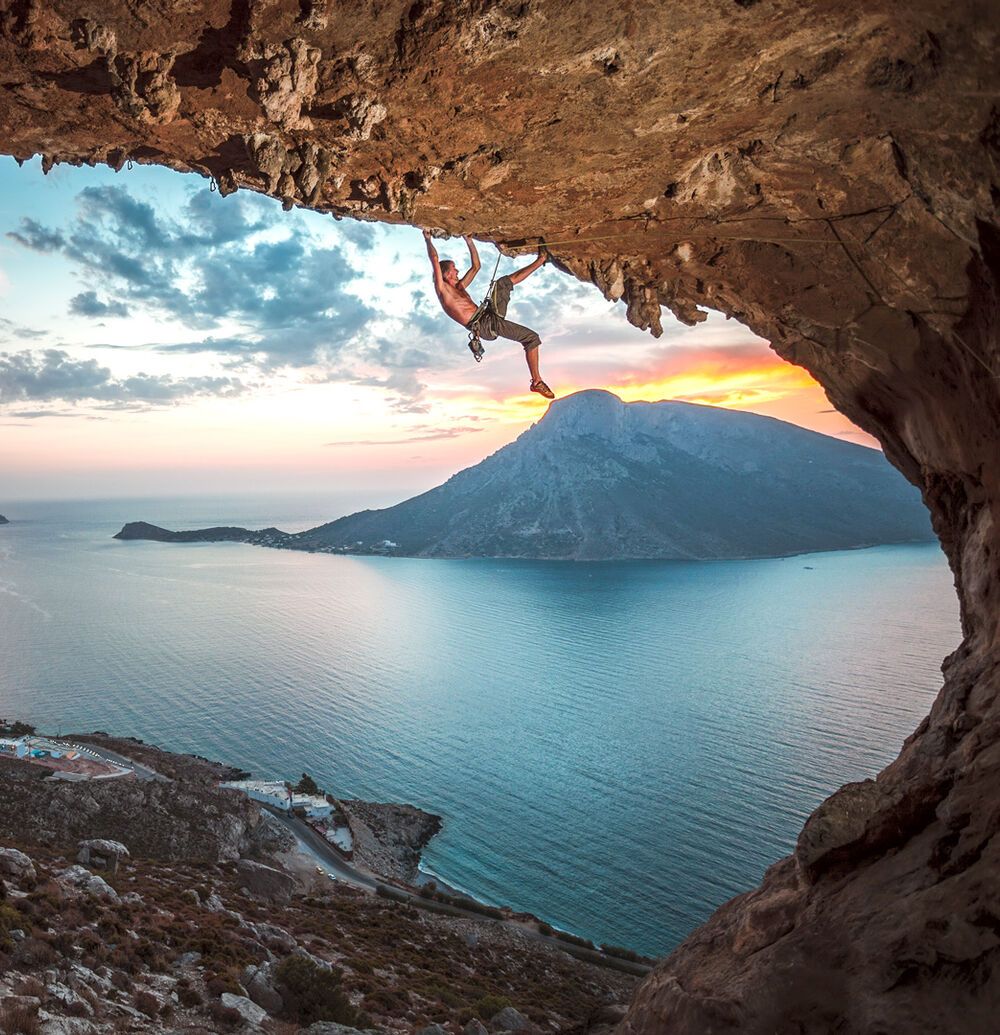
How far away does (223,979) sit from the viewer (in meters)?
14.1

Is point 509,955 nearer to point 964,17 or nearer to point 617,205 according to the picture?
point 617,205

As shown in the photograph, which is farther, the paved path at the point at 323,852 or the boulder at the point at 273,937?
the paved path at the point at 323,852

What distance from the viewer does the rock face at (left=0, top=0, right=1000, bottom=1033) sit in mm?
4301

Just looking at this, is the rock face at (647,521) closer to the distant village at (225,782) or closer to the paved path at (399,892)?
the distant village at (225,782)

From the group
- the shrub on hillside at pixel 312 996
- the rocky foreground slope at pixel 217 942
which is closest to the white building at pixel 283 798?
the rocky foreground slope at pixel 217 942

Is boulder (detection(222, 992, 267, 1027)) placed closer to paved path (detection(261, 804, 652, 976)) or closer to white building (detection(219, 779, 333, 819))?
paved path (detection(261, 804, 652, 976))

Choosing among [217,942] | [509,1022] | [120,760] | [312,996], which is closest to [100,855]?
[217,942]

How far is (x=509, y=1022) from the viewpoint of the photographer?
18.1m

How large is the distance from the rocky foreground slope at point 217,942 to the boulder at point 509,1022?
47 mm

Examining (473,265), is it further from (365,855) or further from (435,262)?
(365,855)

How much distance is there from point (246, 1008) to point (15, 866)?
7.44 metres

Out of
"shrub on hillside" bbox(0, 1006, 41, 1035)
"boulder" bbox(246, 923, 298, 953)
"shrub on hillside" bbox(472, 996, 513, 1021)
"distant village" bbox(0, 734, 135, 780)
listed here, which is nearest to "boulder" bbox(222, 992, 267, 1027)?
"shrub on hillside" bbox(0, 1006, 41, 1035)

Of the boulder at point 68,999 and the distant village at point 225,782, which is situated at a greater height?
the boulder at point 68,999

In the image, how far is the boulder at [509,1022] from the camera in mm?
17641
